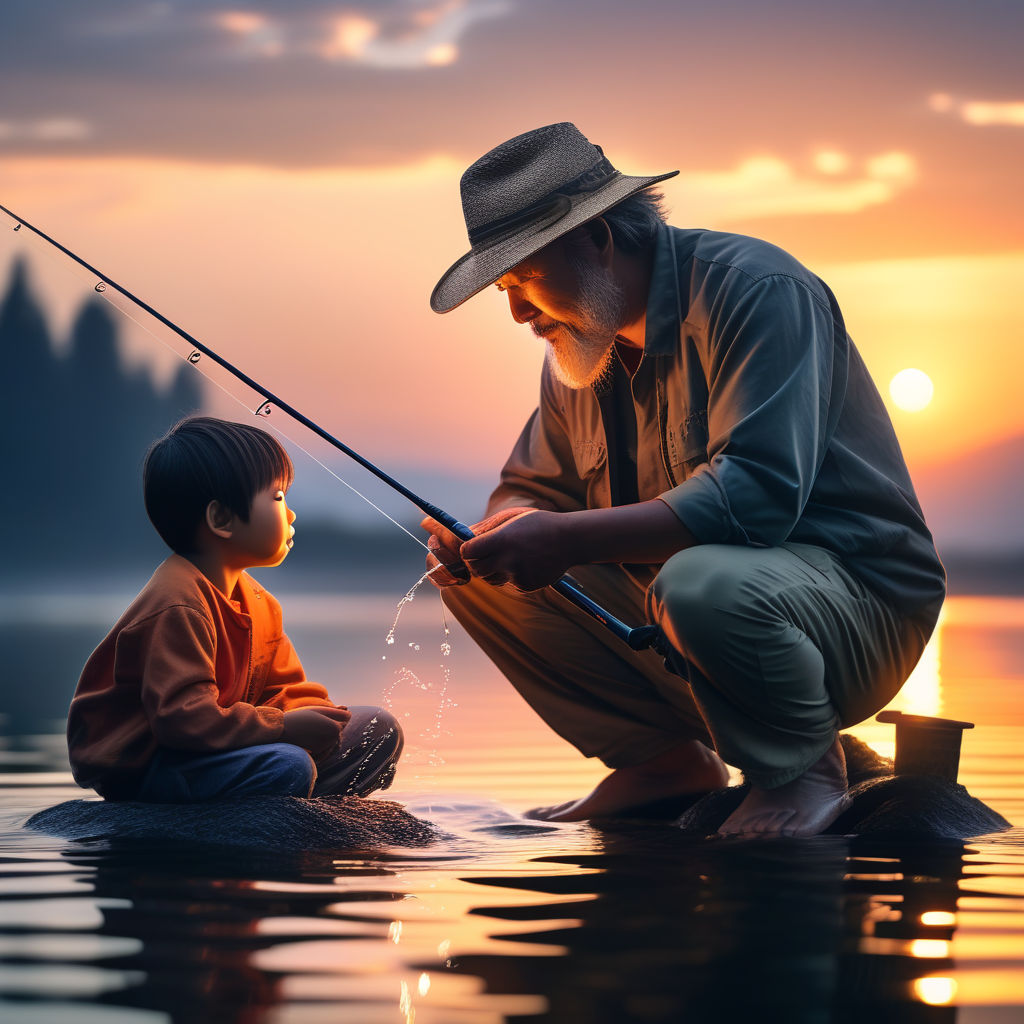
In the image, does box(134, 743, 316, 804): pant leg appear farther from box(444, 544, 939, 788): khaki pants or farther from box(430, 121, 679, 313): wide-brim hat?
box(430, 121, 679, 313): wide-brim hat

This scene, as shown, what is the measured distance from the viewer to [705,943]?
176 cm

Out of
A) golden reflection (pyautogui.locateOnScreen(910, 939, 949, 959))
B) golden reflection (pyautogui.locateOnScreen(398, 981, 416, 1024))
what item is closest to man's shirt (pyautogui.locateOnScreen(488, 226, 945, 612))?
golden reflection (pyautogui.locateOnScreen(910, 939, 949, 959))

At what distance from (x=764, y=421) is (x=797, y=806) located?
739mm

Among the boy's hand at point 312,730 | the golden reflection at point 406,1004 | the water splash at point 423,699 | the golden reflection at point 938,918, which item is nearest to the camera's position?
the golden reflection at point 406,1004

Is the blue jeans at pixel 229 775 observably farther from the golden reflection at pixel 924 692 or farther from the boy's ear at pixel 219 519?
the golden reflection at pixel 924 692

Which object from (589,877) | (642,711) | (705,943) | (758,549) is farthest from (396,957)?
(642,711)

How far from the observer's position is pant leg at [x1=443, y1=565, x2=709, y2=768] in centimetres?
328

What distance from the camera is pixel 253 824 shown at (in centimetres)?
262

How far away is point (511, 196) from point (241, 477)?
31.9 inches

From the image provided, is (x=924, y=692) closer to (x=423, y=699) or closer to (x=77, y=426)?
(x=423, y=699)

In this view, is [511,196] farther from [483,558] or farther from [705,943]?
[705,943]

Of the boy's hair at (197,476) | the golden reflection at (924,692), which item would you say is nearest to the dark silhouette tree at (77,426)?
the boy's hair at (197,476)

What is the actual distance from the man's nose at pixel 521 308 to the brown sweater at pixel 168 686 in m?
0.84

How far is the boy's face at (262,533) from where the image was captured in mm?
2875
